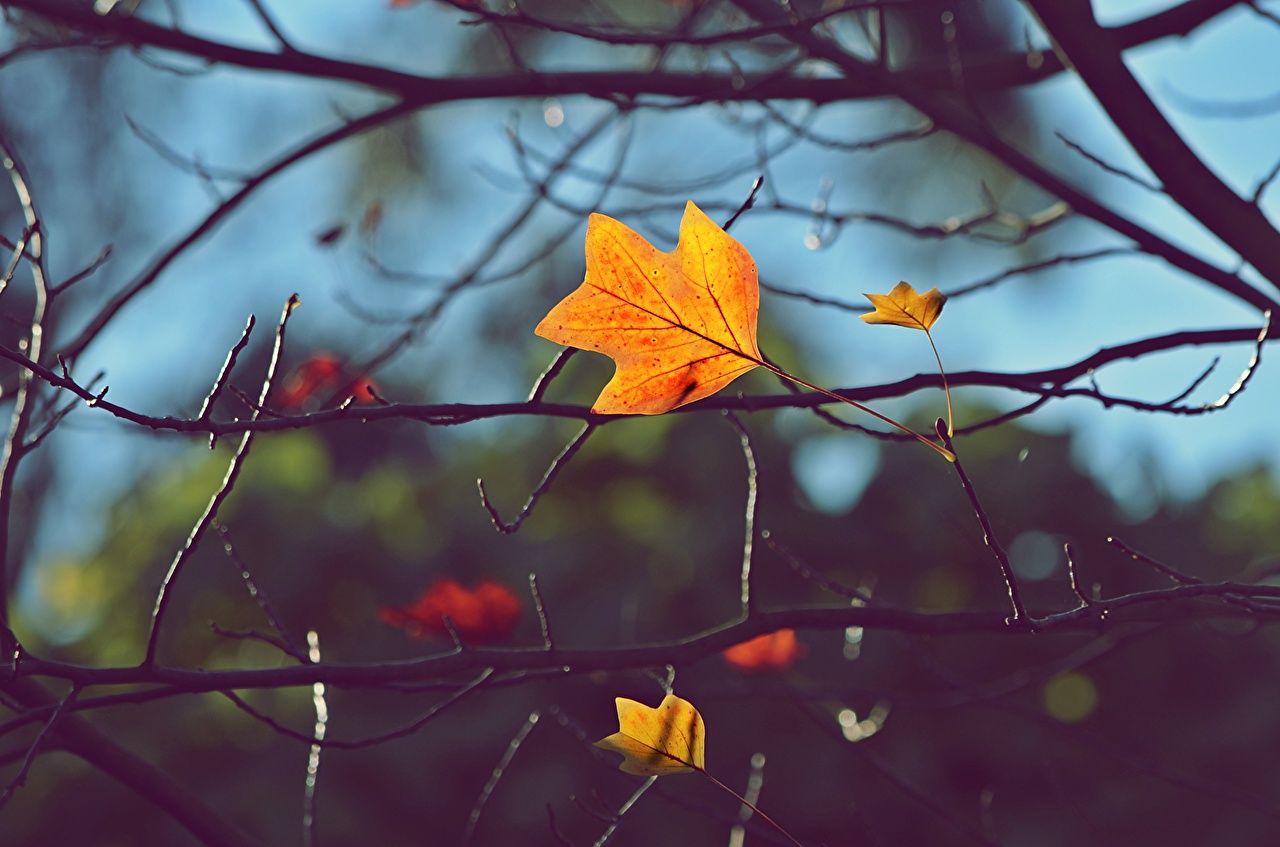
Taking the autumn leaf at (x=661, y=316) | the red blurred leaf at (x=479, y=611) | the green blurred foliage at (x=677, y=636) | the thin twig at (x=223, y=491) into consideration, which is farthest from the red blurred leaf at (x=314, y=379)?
the autumn leaf at (x=661, y=316)

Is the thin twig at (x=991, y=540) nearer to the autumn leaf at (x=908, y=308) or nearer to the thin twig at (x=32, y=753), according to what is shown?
the autumn leaf at (x=908, y=308)

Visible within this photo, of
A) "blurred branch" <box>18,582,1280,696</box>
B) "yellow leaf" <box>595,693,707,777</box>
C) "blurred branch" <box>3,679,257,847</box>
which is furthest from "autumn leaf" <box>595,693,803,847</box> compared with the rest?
"blurred branch" <box>3,679,257,847</box>

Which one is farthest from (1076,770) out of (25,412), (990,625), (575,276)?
(575,276)

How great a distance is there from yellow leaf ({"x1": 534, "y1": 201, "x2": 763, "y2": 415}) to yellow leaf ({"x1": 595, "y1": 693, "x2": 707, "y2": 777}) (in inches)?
8.6

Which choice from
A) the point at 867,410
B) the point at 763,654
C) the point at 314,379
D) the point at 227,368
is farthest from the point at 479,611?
the point at 867,410

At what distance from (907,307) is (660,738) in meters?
0.36

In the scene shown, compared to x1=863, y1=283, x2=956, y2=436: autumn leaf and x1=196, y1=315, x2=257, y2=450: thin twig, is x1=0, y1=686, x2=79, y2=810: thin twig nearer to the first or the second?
x1=196, y1=315, x2=257, y2=450: thin twig

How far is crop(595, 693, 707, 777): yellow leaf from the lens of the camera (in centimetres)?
86

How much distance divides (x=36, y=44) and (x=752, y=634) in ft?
4.49

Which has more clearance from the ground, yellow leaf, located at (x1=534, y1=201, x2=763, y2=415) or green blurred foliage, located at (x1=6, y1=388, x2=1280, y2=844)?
green blurred foliage, located at (x1=6, y1=388, x2=1280, y2=844)

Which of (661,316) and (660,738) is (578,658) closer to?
(660,738)

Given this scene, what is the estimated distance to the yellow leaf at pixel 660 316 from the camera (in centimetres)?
84

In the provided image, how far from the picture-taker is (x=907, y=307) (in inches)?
30.6

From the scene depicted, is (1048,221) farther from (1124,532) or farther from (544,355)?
(544,355)
